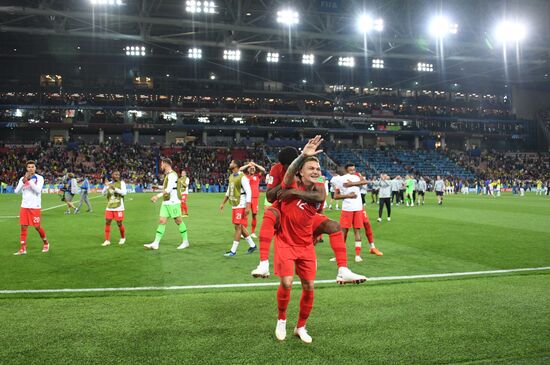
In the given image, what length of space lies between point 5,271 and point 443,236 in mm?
12369

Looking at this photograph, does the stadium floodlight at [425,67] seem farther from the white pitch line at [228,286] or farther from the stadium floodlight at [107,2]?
the white pitch line at [228,286]

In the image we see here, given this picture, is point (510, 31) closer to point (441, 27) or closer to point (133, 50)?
point (441, 27)

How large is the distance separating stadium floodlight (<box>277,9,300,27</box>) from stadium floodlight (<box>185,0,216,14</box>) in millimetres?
5070

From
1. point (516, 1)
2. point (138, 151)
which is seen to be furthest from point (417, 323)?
point (138, 151)

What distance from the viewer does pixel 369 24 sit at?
3250 centimetres

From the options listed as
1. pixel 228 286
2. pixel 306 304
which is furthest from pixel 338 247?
pixel 228 286

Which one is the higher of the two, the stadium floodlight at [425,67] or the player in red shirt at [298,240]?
the stadium floodlight at [425,67]

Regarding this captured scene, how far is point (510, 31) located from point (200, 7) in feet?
80.3

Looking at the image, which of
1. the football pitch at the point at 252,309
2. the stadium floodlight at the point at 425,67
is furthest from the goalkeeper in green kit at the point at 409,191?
the stadium floodlight at the point at 425,67

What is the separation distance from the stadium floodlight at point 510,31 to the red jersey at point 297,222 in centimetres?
3507

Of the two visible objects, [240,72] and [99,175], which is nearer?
[99,175]

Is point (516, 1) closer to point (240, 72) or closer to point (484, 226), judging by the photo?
point (484, 226)

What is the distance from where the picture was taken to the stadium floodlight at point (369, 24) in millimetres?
31969

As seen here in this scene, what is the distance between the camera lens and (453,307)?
20.2ft
